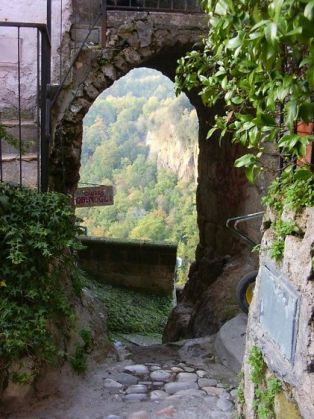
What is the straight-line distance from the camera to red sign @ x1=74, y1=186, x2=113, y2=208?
17.2 ft

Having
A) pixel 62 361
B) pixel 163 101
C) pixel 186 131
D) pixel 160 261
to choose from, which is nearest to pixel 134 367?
pixel 62 361

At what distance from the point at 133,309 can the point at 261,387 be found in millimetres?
5959

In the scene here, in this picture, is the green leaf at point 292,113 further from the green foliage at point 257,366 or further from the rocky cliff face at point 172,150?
the rocky cliff face at point 172,150

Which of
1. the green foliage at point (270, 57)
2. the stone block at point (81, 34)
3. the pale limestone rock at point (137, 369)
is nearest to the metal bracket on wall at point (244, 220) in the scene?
the green foliage at point (270, 57)

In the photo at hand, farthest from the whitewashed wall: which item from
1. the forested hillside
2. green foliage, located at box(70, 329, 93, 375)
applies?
the forested hillside

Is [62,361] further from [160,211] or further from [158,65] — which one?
[160,211]

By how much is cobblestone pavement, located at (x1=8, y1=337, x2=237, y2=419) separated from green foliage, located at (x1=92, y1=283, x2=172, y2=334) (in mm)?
3686

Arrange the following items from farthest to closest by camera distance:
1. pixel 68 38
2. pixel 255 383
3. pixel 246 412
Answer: pixel 68 38
pixel 246 412
pixel 255 383

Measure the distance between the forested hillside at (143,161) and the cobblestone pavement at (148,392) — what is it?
25.4 meters

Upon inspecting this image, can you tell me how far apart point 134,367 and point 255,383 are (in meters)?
1.50

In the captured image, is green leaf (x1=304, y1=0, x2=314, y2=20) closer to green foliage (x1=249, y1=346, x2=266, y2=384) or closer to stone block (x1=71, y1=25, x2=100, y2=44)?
green foliage (x1=249, y1=346, x2=266, y2=384)

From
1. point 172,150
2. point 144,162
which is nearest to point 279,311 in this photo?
point 172,150

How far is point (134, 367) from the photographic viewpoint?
3.67 m

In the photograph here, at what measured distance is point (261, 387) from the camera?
2326 mm
